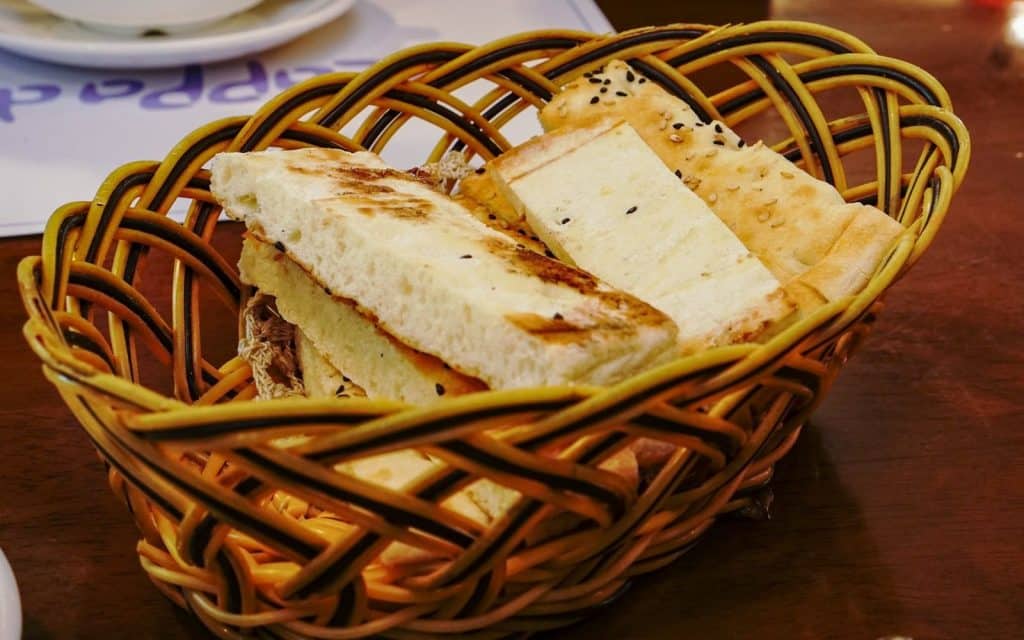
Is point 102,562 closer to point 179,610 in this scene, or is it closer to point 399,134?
point 179,610

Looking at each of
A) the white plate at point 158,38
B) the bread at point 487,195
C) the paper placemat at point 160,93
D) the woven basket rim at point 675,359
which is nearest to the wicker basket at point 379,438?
the woven basket rim at point 675,359

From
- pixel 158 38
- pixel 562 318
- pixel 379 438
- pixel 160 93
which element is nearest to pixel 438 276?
pixel 562 318

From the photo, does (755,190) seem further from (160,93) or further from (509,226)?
(160,93)

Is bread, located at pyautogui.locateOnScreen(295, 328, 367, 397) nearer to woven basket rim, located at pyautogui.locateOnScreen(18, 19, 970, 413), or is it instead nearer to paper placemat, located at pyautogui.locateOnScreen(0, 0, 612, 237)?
woven basket rim, located at pyautogui.locateOnScreen(18, 19, 970, 413)

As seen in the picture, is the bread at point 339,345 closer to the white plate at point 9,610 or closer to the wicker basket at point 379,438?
the wicker basket at point 379,438

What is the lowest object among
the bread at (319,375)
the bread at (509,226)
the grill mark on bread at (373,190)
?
the bread at (319,375)

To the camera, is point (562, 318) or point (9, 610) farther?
point (562, 318)
